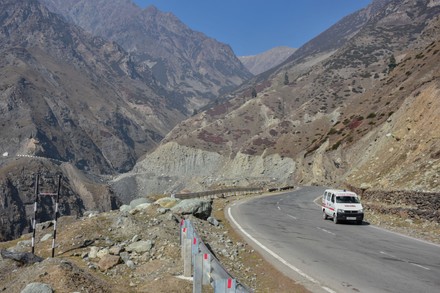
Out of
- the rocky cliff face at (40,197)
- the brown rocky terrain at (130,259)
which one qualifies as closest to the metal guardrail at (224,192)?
the brown rocky terrain at (130,259)

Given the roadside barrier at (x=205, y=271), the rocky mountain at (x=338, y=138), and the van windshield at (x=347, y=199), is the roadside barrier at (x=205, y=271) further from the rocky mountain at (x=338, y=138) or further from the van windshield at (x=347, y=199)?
the rocky mountain at (x=338, y=138)

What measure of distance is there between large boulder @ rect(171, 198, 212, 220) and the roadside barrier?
808 centimetres

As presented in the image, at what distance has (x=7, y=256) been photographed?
12570mm

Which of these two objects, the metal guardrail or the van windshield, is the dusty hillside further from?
the metal guardrail

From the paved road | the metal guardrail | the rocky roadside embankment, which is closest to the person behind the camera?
the paved road

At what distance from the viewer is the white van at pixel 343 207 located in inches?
973

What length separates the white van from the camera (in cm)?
2472

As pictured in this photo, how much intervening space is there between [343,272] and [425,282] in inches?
89.0

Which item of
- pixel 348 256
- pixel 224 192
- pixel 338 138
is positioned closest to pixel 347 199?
pixel 348 256

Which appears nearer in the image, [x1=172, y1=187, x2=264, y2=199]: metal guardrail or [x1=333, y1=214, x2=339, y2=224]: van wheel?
[x1=333, y1=214, x2=339, y2=224]: van wheel

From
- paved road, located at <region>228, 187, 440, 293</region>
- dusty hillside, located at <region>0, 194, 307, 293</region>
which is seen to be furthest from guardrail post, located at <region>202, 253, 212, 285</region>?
paved road, located at <region>228, 187, 440, 293</region>

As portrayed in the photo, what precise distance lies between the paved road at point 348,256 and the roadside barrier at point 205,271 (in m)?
3.28

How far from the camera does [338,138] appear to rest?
8162 centimetres

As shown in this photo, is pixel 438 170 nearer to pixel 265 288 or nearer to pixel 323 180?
pixel 265 288
